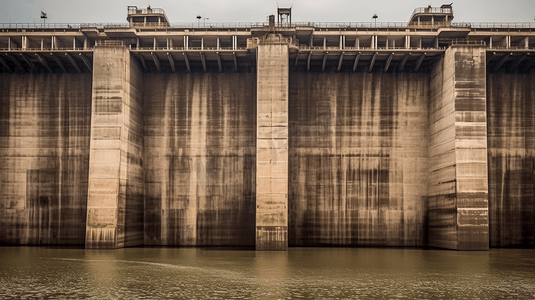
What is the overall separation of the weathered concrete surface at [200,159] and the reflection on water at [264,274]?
19.7 feet

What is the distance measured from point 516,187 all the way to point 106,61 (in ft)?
120

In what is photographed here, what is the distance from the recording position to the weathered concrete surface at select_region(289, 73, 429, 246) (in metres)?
Result: 45.1

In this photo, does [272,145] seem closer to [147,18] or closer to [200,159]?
[200,159]

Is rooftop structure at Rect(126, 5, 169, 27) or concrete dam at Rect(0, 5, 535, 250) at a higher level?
rooftop structure at Rect(126, 5, 169, 27)

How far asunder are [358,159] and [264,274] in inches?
871

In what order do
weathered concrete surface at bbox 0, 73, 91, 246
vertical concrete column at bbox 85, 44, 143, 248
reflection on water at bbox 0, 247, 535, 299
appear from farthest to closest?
weathered concrete surface at bbox 0, 73, 91, 246 → vertical concrete column at bbox 85, 44, 143, 248 → reflection on water at bbox 0, 247, 535, 299

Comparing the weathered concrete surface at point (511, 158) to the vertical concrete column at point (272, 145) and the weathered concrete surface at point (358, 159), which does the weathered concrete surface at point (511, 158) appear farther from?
the vertical concrete column at point (272, 145)

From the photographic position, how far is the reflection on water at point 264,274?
68.5 ft

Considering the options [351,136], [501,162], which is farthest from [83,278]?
[501,162]

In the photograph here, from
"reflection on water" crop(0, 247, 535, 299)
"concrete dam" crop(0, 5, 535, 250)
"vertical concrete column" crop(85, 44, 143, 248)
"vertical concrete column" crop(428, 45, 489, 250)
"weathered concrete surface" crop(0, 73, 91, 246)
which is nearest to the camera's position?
"reflection on water" crop(0, 247, 535, 299)

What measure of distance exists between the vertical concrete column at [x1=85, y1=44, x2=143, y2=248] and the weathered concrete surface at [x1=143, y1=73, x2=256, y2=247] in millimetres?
3289

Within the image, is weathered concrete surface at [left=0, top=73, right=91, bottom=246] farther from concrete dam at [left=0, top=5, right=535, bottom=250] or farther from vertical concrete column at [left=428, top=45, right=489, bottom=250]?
vertical concrete column at [left=428, top=45, right=489, bottom=250]

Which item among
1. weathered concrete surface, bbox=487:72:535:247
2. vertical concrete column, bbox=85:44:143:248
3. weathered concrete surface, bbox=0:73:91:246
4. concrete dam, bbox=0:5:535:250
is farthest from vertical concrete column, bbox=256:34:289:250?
weathered concrete surface, bbox=487:72:535:247

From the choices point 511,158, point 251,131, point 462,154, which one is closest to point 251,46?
point 251,131
